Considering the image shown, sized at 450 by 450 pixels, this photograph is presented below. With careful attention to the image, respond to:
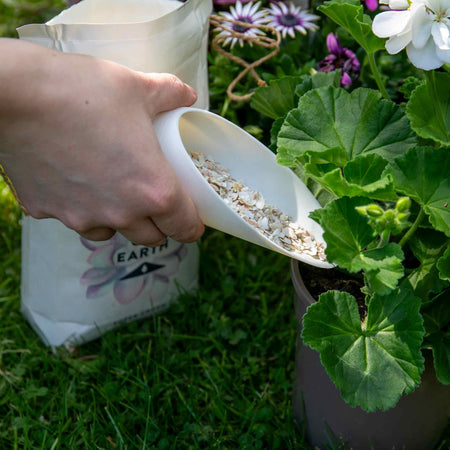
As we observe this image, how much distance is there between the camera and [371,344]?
0.95 meters

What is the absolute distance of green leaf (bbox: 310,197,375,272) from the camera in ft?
2.88

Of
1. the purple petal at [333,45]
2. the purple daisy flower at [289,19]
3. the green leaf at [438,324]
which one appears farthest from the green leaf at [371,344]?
the purple daisy flower at [289,19]

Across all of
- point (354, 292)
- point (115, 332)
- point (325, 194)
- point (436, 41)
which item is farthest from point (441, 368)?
point (115, 332)

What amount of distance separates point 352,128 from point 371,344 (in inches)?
13.7

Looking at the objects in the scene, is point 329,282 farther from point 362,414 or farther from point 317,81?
point 317,81

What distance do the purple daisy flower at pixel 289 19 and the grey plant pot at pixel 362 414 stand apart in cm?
62

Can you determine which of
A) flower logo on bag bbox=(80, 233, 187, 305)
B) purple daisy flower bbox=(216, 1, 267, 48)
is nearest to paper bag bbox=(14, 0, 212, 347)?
flower logo on bag bbox=(80, 233, 187, 305)

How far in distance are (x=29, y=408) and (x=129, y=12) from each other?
32.2 inches

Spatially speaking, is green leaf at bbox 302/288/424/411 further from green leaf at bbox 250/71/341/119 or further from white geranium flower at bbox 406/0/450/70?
green leaf at bbox 250/71/341/119

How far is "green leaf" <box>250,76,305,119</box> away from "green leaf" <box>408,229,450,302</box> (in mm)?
362

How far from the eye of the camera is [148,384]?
1.42 meters

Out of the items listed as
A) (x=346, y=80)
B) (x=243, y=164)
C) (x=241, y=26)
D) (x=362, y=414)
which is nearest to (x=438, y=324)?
(x=362, y=414)

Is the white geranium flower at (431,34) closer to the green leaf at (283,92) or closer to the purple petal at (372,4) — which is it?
the green leaf at (283,92)

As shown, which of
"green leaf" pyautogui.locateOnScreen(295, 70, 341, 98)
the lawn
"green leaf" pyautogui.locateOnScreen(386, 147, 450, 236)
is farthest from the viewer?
the lawn
